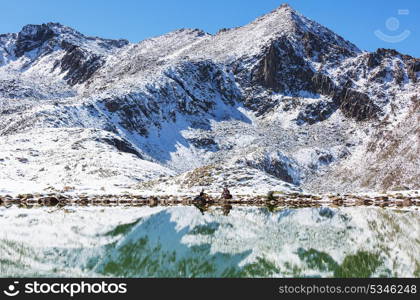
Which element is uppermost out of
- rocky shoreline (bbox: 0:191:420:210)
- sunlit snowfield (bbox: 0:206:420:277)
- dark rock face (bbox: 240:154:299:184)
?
dark rock face (bbox: 240:154:299:184)

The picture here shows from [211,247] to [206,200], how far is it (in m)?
36.5

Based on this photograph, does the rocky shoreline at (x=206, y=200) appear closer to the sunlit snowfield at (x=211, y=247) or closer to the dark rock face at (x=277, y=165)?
the sunlit snowfield at (x=211, y=247)

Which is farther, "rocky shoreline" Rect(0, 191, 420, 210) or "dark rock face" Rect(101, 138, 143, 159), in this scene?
"dark rock face" Rect(101, 138, 143, 159)

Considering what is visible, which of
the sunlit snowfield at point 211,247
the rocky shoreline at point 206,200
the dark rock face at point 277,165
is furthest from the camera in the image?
the dark rock face at point 277,165

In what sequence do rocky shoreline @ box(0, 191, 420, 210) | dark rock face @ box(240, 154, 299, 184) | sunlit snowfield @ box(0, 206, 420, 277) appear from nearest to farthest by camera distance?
sunlit snowfield @ box(0, 206, 420, 277), rocky shoreline @ box(0, 191, 420, 210), dark rock face @ box(240, 154, 299, 184)

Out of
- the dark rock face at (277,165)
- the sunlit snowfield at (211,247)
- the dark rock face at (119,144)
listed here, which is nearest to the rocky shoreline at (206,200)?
the sunlit snowfield at (211,247)

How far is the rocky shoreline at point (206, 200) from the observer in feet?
205

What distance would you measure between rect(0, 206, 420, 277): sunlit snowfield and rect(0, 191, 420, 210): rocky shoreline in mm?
21062

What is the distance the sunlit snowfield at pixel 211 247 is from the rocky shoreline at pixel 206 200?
69.1 feet

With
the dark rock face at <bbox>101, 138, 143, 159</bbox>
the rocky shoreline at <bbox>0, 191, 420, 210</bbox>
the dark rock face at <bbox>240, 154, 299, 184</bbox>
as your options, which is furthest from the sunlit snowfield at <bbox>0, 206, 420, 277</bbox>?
the dark rock face at <bbox>101, 138, 143, 159</bbox>

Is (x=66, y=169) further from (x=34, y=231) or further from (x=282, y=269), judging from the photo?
(x=282, y=269)

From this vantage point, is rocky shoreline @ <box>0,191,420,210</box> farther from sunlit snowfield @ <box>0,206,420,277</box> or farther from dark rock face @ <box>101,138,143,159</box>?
dark rock face @ <box>101,138,143,159</box>

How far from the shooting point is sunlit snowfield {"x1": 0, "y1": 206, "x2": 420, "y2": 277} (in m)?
20.9

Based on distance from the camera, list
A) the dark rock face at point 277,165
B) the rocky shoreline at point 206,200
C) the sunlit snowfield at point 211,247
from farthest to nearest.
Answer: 1. the dark rock face at point 277,165
2. the rocky shoreline at point 206,200
3. the sunlit snowfield at point 211,247
